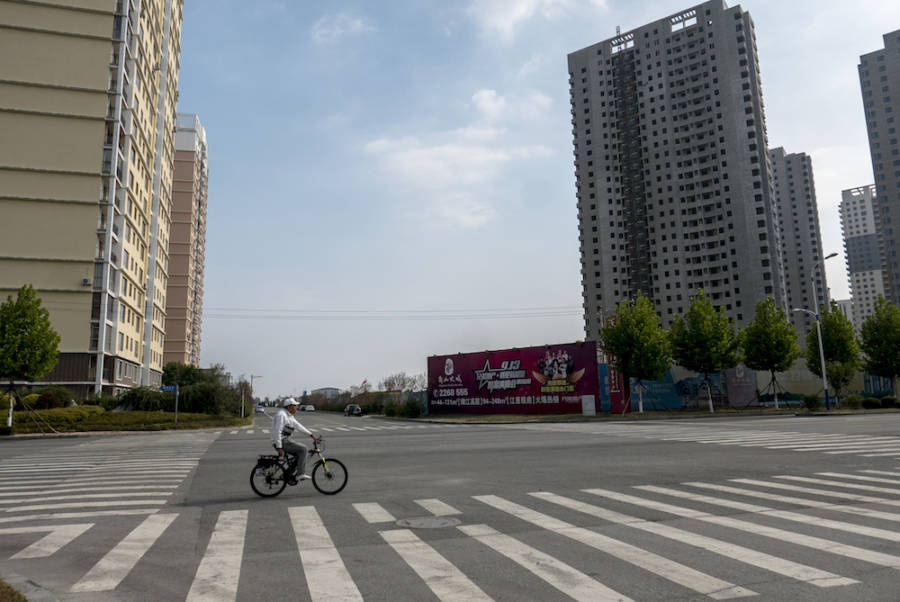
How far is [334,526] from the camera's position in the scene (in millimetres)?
8031

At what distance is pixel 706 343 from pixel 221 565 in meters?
47.4

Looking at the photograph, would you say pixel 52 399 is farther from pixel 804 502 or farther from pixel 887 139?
pixel 887 139

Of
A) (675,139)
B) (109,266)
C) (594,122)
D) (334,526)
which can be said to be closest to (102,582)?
(334,526)

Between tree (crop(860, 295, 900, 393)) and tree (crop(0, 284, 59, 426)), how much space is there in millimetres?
59450

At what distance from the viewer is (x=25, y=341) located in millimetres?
33688

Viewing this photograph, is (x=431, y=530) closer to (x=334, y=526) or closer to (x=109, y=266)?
(x=334, y=526)

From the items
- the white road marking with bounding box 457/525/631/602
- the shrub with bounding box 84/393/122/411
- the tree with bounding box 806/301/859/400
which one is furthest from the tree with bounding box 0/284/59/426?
the tree with bounding box 806/301/859/400

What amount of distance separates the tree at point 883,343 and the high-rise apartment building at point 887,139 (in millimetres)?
106805

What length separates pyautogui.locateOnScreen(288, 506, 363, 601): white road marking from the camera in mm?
5168

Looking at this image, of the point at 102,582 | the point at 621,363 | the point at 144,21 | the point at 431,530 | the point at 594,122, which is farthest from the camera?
the point at 594,122

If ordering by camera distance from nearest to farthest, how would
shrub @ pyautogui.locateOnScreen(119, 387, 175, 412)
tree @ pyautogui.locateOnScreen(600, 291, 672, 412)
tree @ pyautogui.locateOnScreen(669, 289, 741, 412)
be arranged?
1. shrub @ pyautogui.locateOnScreen(119, 387, 175, 412)
2. tree @ pyautogui.locateOnScreen(600, 291, 672, 412)
3. tree @ pyautogui.locateOnScreen(669, 289, 741, 412)

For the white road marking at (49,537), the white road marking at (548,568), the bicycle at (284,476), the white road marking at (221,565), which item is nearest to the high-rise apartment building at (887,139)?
the bicycle at (284,476)

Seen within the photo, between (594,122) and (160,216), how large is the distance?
92.6 metres

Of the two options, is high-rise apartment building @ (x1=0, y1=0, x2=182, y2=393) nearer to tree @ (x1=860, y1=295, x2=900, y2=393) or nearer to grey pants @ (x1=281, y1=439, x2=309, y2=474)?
grey pants @ (x1=281, y1=439, x2=309, y2=474)
